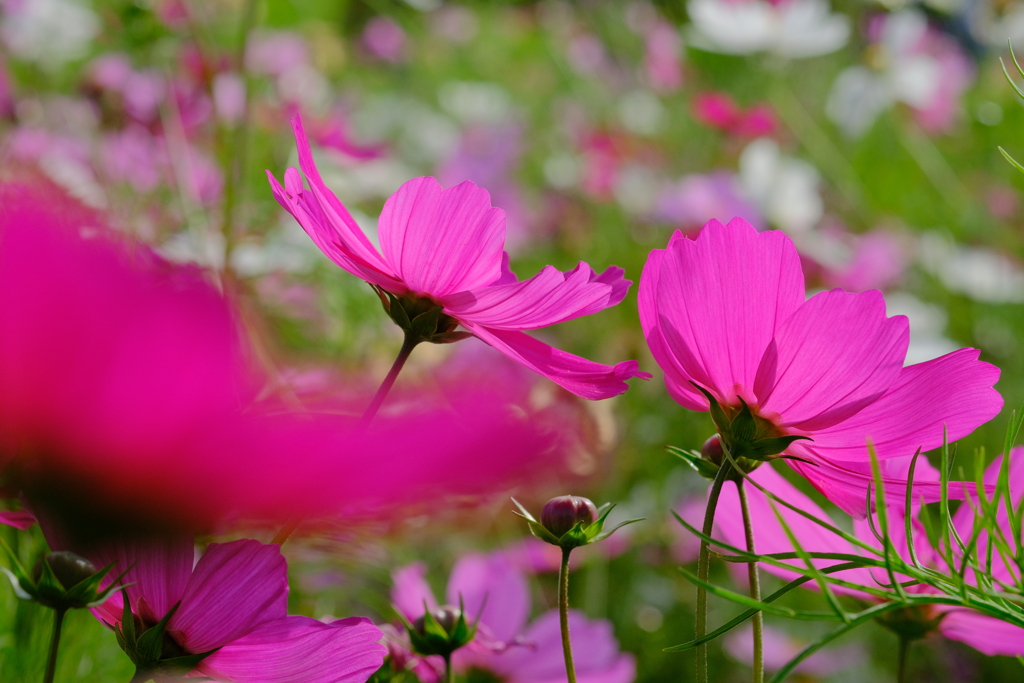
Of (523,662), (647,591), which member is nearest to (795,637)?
(647,591)

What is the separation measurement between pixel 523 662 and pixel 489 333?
0.16 meters

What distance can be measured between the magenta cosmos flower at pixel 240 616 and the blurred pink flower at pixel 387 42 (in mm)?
2331

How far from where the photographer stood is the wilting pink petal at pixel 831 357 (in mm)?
178

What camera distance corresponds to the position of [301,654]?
155mm

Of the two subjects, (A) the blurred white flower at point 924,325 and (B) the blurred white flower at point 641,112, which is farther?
(B) the blurred white flower at point 641,112

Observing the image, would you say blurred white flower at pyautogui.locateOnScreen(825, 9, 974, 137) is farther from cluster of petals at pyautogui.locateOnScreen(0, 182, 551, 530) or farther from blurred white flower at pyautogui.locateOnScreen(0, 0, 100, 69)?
cluster of petals at pyautogui.locateOnScreen(0, 182, 551, 530)

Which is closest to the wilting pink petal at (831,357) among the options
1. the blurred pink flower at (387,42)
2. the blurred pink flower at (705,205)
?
the blurred pink flower at (705,205)

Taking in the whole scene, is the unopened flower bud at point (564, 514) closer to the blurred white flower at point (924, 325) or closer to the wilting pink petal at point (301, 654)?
the wilting pink petal at point (301, 654)

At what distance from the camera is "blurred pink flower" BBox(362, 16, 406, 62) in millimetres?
2344

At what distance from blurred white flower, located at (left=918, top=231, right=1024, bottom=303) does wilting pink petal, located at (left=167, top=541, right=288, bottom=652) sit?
112cm

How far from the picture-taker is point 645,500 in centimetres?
83

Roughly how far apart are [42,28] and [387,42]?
49.8 inches

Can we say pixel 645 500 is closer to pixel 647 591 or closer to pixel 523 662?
pixel 647 591

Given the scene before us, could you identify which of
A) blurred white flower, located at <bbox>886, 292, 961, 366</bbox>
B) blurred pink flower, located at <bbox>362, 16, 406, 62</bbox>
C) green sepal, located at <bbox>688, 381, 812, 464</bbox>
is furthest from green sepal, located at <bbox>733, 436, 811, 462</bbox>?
blurred pink flower, located at <bbox>362, 16, 406, 62</bbox>
